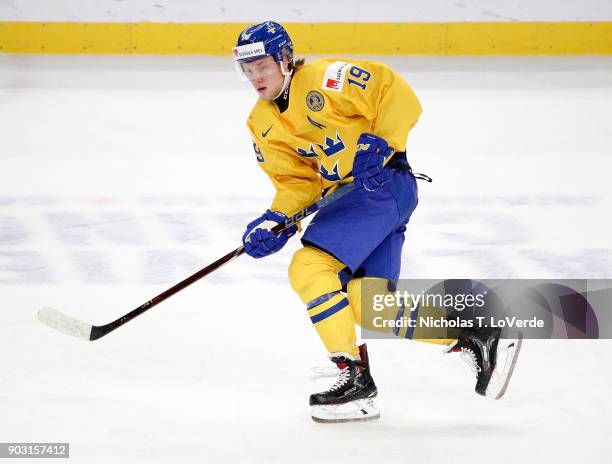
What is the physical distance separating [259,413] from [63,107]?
4348 mm

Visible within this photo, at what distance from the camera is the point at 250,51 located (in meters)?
2.79

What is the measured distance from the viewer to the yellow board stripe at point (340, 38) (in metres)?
8.20

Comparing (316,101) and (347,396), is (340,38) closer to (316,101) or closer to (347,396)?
(316,101)

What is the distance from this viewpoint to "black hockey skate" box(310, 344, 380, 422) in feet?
A: 9.02

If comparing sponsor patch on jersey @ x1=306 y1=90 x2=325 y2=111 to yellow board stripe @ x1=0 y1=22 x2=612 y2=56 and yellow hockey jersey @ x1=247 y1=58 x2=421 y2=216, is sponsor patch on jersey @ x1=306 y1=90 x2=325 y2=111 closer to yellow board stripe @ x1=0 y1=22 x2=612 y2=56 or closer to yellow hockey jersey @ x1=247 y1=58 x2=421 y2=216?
yellow hockey jersey @ x1=247 y1=58 x2=421 y2=216

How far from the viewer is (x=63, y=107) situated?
6699 mm

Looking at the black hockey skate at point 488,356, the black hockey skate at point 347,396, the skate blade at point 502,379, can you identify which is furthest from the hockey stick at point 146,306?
the skate blade at point 502,379

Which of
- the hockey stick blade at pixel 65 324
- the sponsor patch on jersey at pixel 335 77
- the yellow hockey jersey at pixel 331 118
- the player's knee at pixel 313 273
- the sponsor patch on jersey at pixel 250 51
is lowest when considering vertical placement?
the hockey stick blade at pixel 65 324

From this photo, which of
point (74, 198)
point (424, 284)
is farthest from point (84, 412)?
point (74, 198)

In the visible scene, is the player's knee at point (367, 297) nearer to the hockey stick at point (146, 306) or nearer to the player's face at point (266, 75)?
the hockey stick at point (146, 306)

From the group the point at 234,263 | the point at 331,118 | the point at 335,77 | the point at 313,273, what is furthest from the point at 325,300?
the point at 234,263

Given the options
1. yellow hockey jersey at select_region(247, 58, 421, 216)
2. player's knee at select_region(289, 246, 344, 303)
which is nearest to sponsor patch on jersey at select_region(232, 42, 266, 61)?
yellow hockey jersey at select_region(247, 58, 421, 216)

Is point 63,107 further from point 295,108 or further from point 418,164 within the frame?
point 295,108

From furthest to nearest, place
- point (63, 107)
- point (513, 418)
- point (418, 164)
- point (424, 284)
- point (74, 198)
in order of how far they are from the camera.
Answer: point (63, 107), point (418, 164), point (74, 198), point (424, 284), point (513, 418)
